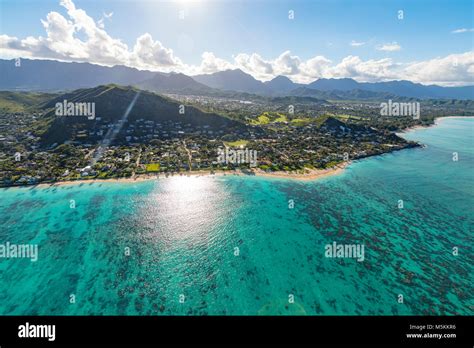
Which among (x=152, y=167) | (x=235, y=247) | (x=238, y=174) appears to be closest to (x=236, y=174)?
(x=238, y=174)

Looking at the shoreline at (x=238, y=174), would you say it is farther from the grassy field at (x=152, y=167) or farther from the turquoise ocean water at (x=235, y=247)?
the grassy field at (x=152, y=167)

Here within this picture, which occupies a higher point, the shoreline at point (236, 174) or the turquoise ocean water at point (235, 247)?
the shoreline at point (236, 174)

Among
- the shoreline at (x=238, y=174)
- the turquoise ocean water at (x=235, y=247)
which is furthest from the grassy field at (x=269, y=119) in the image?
the turquoise ocean water at (x=235, y=247)

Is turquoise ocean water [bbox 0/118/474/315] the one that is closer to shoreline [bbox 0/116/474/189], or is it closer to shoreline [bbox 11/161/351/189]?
shoreline [bbox 11/161/351/189]

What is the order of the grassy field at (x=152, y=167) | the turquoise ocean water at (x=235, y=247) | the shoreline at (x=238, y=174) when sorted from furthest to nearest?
the grassy field at (x=152, y=167) < the shoreline at (x=238, y=174) < the turquoise ocean water at (x=235, y=247)

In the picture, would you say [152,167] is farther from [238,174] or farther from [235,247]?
[235,247]

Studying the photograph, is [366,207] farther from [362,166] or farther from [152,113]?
[152,113]

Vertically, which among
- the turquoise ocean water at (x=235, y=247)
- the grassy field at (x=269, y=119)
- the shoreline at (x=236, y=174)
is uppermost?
the grassy field at (x=269, y=119)

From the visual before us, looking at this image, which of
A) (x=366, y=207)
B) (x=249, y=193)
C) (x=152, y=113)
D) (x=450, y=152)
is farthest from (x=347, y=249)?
(x=152, y=113)
